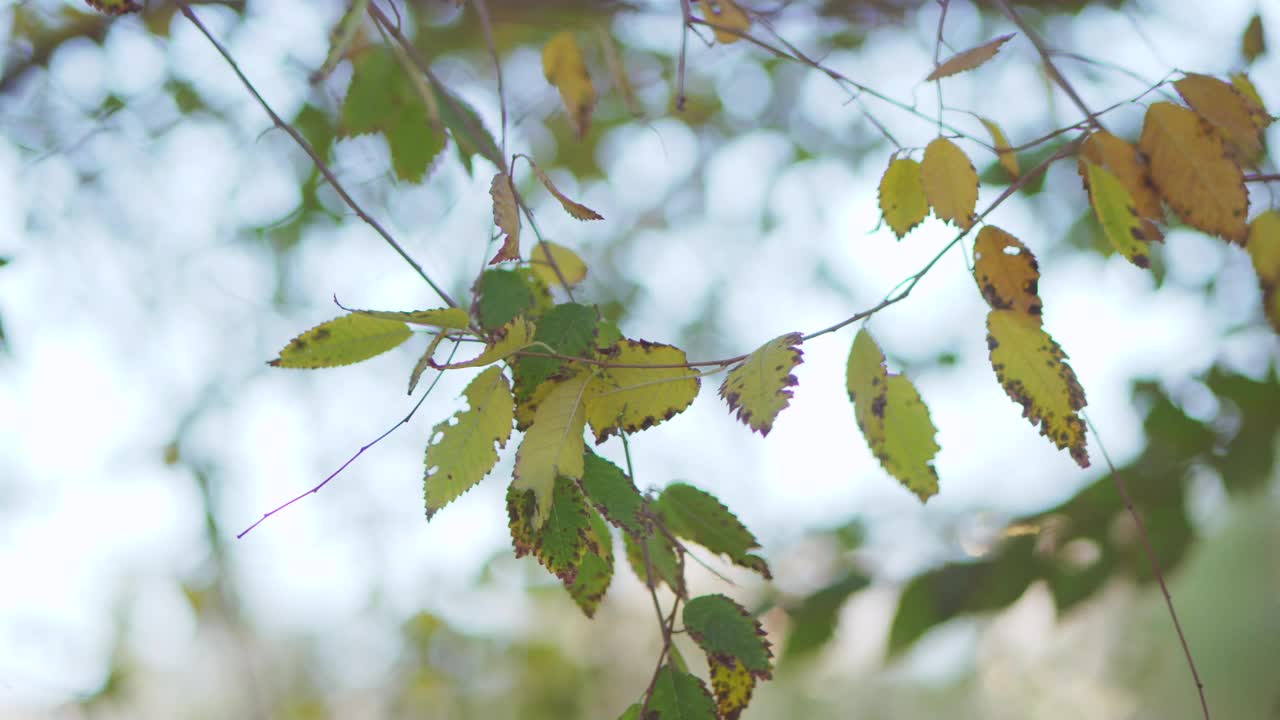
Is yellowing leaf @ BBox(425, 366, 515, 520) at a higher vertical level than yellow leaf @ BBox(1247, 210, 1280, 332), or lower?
lower

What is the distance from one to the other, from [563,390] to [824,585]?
85cm

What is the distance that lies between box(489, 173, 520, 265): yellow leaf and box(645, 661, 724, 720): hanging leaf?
0.25 metres

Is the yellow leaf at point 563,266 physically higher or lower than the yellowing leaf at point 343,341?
higher

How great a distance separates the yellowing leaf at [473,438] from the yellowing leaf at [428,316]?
0.03 meters

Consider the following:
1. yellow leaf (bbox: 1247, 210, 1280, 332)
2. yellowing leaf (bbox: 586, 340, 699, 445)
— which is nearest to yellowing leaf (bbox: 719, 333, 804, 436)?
yellowing leaf (bbox: 586, 340, 699, 445)

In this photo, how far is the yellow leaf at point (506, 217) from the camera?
45cm

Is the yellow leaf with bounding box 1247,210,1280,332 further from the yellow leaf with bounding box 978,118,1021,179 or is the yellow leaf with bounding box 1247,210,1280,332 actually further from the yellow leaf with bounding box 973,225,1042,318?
the yellow leaf with bounding box 973,225,1042,318

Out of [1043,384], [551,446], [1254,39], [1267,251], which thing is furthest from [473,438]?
[1254,39]

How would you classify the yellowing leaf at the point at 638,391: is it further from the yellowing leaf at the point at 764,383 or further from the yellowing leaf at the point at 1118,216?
the yellowing leaf at the point at 1118,216

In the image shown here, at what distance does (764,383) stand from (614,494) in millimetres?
101

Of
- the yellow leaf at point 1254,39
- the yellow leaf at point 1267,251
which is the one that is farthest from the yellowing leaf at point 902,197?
the yellow leaf at point 1254,39

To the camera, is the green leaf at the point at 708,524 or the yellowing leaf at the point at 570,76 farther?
the yellowing leaf at the point at 570,76

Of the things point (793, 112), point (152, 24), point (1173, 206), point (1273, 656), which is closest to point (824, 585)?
point (1173, 206)

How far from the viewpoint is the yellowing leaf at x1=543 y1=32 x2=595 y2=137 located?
81 cm
